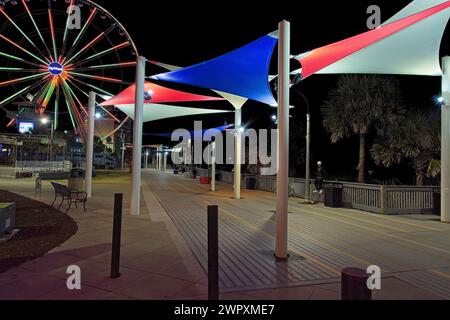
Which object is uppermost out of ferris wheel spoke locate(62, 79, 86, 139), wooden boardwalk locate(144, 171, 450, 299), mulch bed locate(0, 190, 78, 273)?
ferris wheel spoke locate(62, 79, 86, 139)

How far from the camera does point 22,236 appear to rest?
295 inches

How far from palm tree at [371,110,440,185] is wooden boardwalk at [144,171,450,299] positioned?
4.44m

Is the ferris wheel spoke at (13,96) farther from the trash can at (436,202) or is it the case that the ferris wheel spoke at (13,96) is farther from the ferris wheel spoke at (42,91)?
the trash can at (436,202)

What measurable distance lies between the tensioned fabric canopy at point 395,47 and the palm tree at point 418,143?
5.96 metres

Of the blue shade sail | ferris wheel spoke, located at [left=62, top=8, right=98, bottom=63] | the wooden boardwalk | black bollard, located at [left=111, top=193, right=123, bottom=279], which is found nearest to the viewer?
black bollard, located at [left=111, top=193, right=123, bottom=279]

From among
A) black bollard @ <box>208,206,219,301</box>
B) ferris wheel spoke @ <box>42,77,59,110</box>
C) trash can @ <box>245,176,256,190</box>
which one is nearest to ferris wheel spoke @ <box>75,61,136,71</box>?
ferris wheel spoke @ <box>42,77,59,110</box>

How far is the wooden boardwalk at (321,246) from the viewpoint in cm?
536

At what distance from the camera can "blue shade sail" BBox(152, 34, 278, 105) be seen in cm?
905

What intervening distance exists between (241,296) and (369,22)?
6415mm

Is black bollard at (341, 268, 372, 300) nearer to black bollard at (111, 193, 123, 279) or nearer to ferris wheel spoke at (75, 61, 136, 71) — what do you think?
black bollard at (111, 193, 123, 279)

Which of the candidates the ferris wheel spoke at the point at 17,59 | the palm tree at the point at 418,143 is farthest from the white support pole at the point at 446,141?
the ferris wheel spoke at the point at 17,59

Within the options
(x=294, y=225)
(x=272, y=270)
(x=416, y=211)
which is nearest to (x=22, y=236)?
(x=272, y=270)

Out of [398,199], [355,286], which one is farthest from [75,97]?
[355,286]

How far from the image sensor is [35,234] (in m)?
7.74
